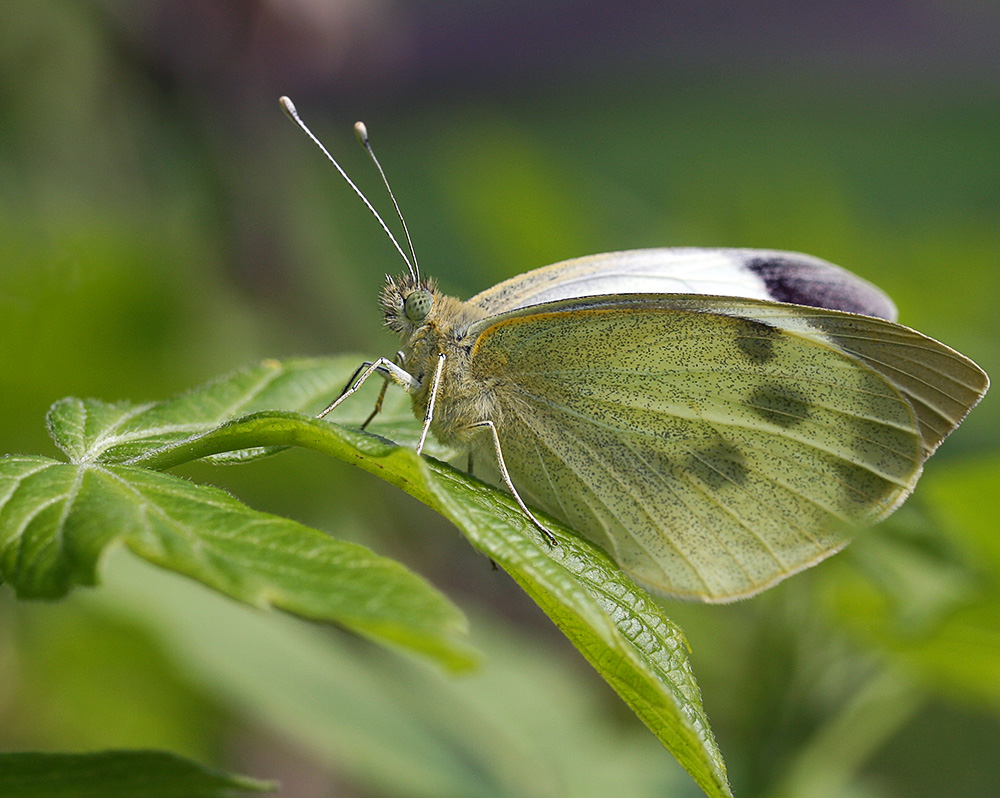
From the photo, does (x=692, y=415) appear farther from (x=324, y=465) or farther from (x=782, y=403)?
(x=324, y=465)

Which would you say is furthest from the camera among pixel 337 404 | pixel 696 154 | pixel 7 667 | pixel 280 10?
pixel 696 154

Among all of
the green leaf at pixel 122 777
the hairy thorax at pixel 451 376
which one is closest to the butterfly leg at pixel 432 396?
the hairy thorax at pixel 451 376

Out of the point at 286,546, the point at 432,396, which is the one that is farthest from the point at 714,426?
the point at 286,546

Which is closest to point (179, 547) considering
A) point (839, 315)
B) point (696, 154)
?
point (839, 315)

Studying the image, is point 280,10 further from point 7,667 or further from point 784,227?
point 7,667

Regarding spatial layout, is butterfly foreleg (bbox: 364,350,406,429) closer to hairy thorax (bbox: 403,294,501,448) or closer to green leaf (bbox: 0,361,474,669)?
hairy thorax (bbox: 403,294,501,448)

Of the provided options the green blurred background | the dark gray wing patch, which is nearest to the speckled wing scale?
the green blurred background

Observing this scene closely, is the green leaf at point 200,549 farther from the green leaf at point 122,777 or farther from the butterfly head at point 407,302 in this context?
the butterfly head at point 407,302
